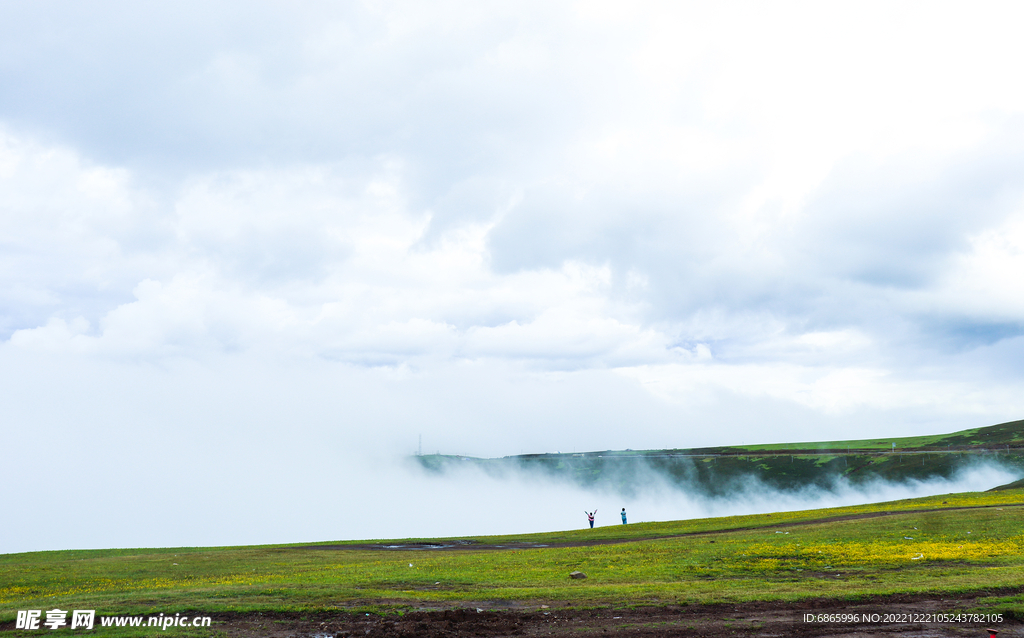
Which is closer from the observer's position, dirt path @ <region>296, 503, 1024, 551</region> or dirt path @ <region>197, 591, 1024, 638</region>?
dirt path @ <region>197, 591, 1024, 638</region>

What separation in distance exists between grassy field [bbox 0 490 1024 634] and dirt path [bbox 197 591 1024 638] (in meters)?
1.12

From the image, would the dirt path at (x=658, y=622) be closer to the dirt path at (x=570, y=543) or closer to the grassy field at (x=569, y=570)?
the grassy field at (x=569, y=570)

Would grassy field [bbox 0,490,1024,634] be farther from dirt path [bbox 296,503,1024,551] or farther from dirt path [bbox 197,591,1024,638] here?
dirt path [bbox 197,591,1024,638]

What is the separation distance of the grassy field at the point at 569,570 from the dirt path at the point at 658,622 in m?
1.12

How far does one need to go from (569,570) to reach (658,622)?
13639 millimetres

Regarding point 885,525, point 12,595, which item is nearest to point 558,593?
point 12,595

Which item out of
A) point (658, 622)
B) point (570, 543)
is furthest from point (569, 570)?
point (570, 543)

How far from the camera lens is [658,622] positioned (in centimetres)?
1948

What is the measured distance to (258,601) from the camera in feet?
77.5

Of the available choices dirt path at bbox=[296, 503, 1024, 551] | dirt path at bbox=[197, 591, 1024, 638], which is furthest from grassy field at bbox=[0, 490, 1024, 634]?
dirt path at bbox=[197, 591, 1024, 638]

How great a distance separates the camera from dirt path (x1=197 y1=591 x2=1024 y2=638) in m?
18.2

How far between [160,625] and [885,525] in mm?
44915

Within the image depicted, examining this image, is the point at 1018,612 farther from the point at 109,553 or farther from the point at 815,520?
the point at 109,553

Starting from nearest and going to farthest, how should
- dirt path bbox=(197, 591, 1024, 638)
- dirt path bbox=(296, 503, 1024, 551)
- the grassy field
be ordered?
1. dirt path bbox=(197, 591, 1024, 638)
2. the grassy field
3. dirt path bbox=(296, 503, 1024, 551)
